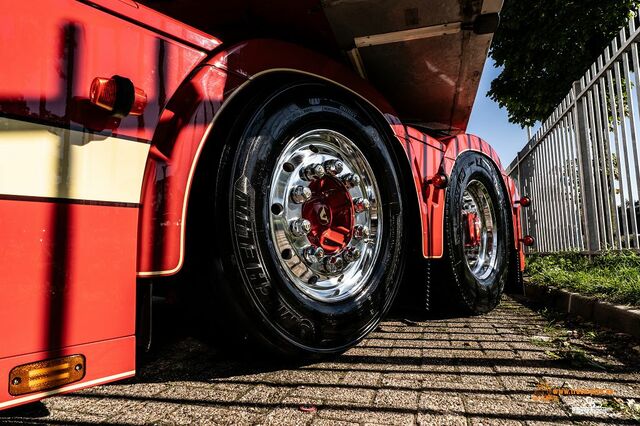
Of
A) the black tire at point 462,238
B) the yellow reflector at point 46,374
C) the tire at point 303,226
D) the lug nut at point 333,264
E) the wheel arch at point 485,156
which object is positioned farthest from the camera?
the wheel arch at point 485,156

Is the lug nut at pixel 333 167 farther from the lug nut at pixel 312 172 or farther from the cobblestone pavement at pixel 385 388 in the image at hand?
the cobblestone pavement at pixel 385 388

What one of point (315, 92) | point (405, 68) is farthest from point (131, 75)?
point (405, 68)

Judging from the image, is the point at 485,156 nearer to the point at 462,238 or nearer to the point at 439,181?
the point at 462,238

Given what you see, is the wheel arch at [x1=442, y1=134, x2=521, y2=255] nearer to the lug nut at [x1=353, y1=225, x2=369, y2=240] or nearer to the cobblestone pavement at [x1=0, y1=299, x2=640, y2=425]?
the lug nut at [x1=353, y1=225, x2=369, y2=240]

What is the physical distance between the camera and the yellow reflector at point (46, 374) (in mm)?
1098

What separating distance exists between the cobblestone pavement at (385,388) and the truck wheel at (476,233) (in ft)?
2.18

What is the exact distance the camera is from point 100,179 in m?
1.29

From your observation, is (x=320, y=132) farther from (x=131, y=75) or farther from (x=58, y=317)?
(x=58, y=317)

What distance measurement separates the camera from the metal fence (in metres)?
4.31

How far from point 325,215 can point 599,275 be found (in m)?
3.37

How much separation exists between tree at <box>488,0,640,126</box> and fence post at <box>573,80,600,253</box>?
7.47 metres

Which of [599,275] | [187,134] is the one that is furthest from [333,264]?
[599,275]

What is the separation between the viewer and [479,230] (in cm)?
375

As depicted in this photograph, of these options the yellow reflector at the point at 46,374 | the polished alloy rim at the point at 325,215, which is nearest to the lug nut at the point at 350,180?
the polished alloy rim at the point at 325,215
